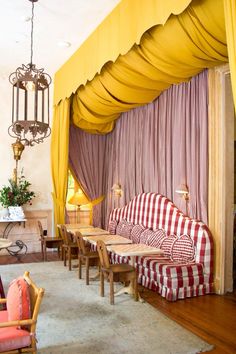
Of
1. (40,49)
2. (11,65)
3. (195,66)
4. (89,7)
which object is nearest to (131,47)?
(195,66)

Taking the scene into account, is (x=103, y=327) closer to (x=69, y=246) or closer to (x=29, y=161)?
(x=69, y=246)

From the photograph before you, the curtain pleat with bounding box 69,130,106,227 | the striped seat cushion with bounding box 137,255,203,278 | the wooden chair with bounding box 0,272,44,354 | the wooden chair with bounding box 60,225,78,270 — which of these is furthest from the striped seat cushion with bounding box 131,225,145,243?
the wooden chair with bounding box 0,272,44,354

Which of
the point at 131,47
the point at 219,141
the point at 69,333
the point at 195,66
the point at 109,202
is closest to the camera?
the point at 69,333

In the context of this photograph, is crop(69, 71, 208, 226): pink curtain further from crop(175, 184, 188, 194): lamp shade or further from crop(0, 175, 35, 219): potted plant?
crop(0, 175, 35, 219): potted plant

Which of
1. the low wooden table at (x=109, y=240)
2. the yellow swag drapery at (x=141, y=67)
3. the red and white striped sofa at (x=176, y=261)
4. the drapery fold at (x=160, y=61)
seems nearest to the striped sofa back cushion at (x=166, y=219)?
the red and white striped sofa at (x=176, y=261)

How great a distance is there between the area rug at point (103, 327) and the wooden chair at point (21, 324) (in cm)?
76

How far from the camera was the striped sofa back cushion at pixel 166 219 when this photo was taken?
16.8 feet

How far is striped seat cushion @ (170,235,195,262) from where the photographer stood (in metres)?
5.30

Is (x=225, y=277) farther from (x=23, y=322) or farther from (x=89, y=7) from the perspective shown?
(x=89, y=7)

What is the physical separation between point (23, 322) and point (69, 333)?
4.30 feet

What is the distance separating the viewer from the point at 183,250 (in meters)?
5.38

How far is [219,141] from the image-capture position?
5145mm

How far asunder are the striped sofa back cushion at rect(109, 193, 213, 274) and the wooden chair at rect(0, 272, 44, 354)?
114 inches

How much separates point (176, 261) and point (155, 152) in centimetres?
211
